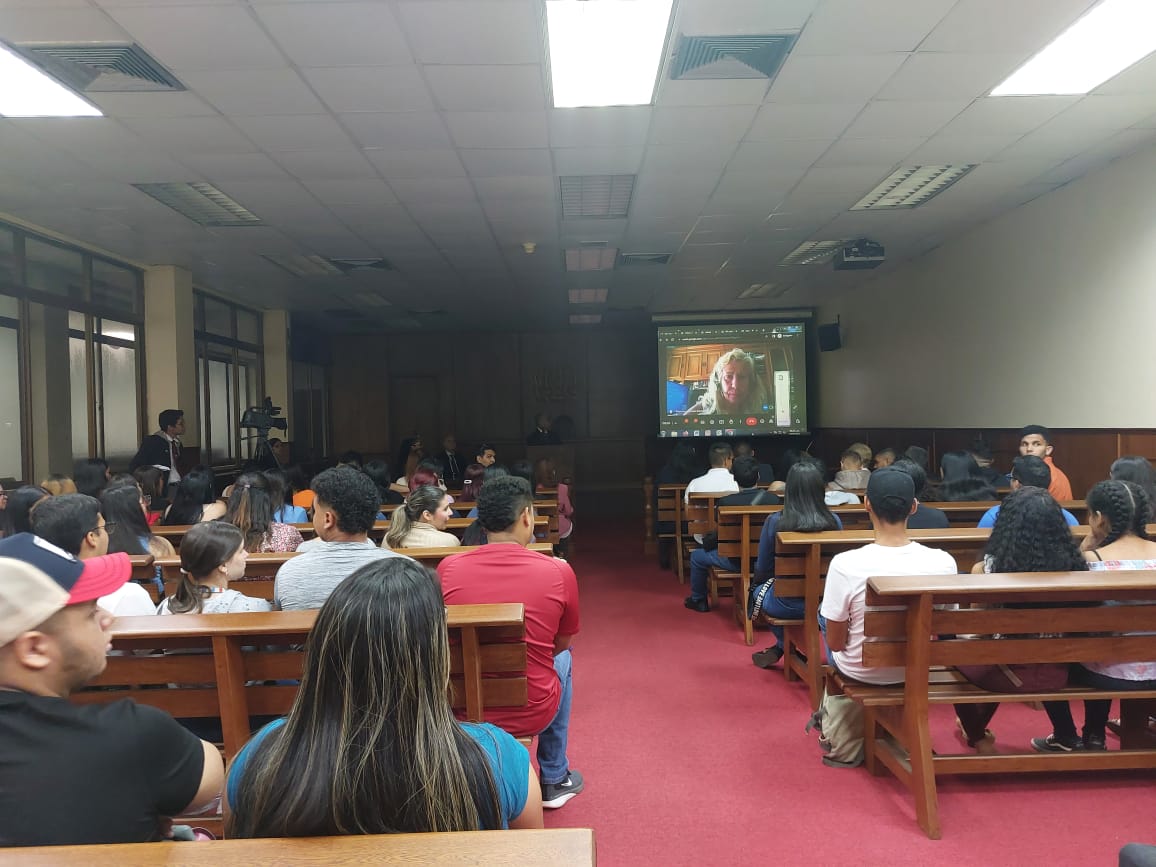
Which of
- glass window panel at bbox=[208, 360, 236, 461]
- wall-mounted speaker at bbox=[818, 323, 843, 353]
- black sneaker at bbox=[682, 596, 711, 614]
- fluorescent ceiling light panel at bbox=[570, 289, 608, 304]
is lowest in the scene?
black sneaker at bbox=[682, 596, 711, 614]

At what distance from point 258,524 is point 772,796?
8.12 feet

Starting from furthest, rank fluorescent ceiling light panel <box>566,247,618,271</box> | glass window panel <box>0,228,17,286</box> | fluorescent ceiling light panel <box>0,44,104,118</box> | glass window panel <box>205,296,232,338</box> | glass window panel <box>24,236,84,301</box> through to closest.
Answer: glass window panel <box>205,296,232,338</box> < fluorescent ceiling light panel <box>566,247,618,271</box> < glass window panel <box>24,236,84,301</box> < glass window panel <box>0,228,17,286</box> < fluorescent ceiling light panel <box>0,44,104,118</box>

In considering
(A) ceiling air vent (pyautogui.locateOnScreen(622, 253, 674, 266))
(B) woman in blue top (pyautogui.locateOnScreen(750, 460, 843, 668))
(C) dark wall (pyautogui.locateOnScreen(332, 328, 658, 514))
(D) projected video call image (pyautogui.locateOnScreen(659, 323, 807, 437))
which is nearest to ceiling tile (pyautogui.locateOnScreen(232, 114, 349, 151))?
(B) woman in blue top (pyautogui.locateOnScreen(750, 460, 843, 668))

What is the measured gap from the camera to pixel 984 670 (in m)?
2.50

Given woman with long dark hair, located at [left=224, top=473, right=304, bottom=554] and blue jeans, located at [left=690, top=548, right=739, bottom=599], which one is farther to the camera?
blue jeans, located at [left=690, top=548, right=739, bottom=599]

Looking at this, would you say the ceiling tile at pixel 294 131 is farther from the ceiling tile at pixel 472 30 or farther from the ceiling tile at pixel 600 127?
the ceiling tile at pixel 600 127

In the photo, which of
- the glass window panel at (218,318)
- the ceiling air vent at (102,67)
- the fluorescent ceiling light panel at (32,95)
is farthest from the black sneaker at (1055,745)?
the glass window panel at (218,318)

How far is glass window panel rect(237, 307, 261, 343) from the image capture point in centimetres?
1027

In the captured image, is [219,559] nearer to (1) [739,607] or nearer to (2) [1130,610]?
(2) [1130,610]

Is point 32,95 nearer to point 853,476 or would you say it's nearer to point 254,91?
point 254,91

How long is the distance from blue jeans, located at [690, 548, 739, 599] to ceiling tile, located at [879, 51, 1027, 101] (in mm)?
2885

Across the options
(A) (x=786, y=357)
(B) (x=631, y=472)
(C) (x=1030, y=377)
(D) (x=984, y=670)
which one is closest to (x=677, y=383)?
(A) (x=786, y=357)

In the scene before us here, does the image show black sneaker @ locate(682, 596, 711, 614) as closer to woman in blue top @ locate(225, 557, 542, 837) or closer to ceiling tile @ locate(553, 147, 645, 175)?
ceiling tile @ locate(553, 147, 645, 175)

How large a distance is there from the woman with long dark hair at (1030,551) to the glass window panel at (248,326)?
970 centimetres
